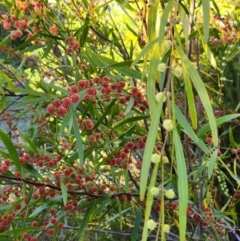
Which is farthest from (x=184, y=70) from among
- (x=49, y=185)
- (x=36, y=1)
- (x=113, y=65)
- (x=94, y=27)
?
(x=94, y=27)

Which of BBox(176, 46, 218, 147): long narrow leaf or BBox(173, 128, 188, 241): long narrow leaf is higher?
BBox(176, 46, 218, 147): long narrow leaf

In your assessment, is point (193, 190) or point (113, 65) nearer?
point (113, 65)

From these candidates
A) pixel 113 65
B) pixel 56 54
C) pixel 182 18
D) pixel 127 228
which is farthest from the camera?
pixel 127 228

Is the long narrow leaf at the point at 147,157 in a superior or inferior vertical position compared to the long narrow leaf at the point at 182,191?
superior

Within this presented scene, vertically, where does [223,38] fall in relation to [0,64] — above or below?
below

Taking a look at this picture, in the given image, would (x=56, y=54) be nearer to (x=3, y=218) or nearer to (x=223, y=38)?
(x=223, y=38)

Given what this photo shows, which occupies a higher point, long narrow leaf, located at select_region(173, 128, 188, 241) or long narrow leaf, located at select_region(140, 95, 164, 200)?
long narrow leaf, located at select_region(140, 95, 164, 200)

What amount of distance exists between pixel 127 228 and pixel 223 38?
63cm

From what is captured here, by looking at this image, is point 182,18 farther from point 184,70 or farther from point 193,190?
point 193,190

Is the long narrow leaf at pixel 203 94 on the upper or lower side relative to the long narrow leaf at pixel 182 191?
upper

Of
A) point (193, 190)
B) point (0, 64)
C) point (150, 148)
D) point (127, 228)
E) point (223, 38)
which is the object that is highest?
point (0, 64)

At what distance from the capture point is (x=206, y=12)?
62 centimetres

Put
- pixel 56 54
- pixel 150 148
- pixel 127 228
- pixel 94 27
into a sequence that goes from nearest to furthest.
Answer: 1. pixel 150 148
2. pixel 94 27
3. pixel 56 54
4. pixel 127 228

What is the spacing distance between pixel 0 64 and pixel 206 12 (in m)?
0.61
